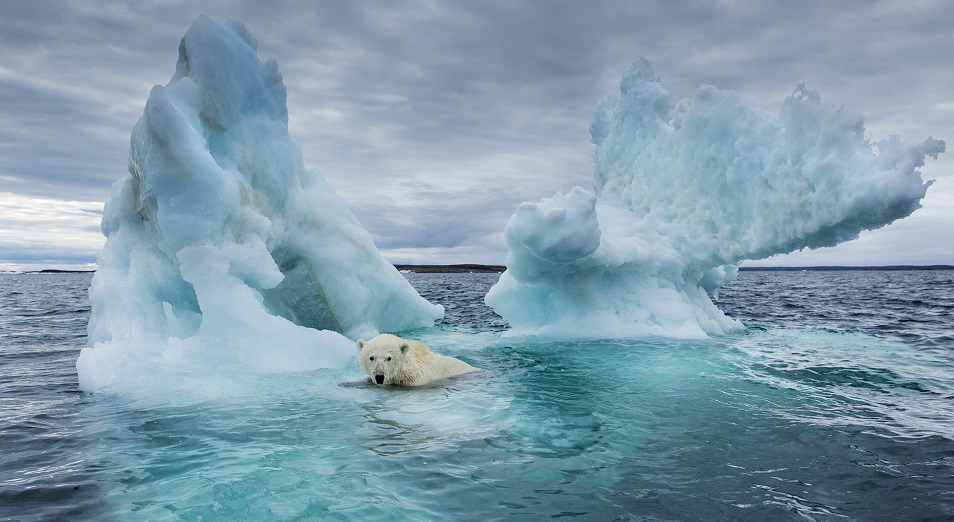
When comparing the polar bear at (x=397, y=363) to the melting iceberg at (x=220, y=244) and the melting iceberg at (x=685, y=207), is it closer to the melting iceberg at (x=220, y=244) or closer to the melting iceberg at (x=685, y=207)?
the melting iceberg at (x=220, y=244)

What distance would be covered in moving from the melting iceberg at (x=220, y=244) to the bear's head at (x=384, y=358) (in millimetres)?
1788

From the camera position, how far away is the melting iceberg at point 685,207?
12891 millimetres

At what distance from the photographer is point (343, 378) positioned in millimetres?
9914

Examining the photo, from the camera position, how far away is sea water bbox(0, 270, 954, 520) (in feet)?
16.1

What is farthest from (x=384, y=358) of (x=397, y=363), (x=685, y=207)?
(x=685, y=207)

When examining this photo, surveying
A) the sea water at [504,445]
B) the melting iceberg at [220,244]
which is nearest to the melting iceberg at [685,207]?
the sea water at [504,445]

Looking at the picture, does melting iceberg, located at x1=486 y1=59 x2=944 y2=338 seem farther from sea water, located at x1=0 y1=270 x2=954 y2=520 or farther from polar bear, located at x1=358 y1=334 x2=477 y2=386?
polar bear, located at x1=358 y1=334 x2=477 y2=386

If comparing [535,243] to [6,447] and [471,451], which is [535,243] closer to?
[471,451]

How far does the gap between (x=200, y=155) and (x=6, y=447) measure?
16.9 feet

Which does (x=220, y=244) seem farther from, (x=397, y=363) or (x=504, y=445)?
(x=504, y=445)

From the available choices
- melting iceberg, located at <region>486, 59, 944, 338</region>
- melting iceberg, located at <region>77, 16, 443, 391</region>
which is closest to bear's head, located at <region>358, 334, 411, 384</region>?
melting iceberg, located at <region>77, 16, 443, 391</region>

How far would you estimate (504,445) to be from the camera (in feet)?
21.0

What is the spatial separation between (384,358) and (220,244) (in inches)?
154

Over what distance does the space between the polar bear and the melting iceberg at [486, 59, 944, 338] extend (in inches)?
174
